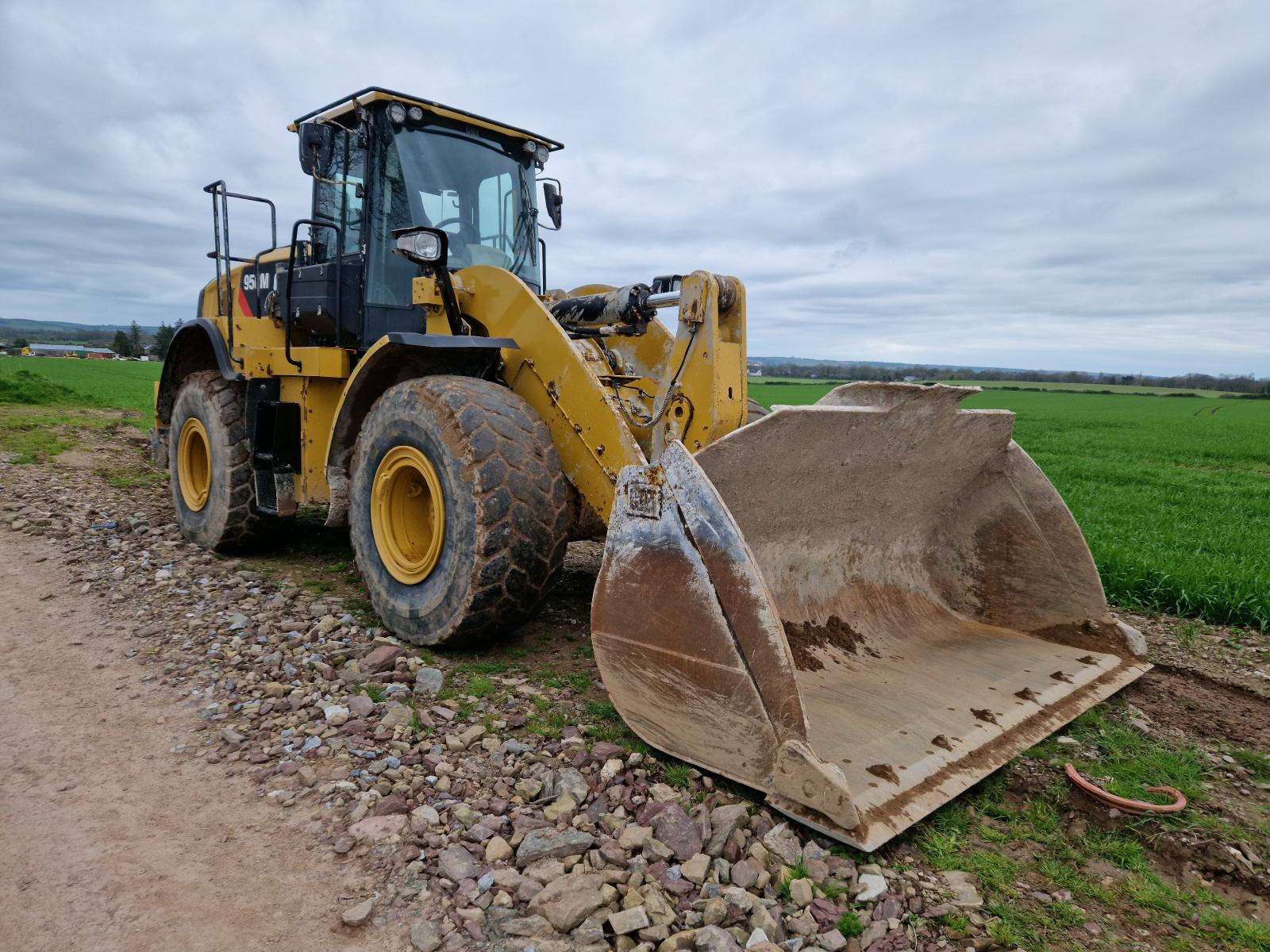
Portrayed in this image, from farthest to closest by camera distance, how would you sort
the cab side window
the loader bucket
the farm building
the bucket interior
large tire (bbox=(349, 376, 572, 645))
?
the farm building, the cab side window, large tire (bbox=(349, 376, 572, 645)), the bucket interior, the loader bucket

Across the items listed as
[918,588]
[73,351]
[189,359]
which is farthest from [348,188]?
[73,351]

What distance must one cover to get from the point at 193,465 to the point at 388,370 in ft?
10.0

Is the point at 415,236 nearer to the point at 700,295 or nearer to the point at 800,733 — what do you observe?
the point at 700,295

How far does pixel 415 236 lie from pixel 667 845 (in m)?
3.17

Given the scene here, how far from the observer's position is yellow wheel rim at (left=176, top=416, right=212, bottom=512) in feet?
21.2

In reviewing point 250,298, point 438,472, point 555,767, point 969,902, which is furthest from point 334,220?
point 969,902

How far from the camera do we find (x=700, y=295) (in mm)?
3625

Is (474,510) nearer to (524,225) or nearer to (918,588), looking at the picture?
(918,588)

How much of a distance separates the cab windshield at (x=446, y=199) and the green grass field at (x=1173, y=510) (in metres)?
3.02

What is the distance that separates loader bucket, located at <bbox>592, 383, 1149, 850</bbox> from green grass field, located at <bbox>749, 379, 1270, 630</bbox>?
80cm

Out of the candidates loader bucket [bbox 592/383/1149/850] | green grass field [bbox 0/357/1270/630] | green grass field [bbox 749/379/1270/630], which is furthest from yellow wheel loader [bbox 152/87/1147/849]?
green grass field [bbox 0/357/1270/630]

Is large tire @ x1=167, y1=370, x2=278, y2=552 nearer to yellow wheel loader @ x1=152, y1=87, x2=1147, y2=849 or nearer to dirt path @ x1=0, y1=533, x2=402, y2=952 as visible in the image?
yellow wheel loader @ x1=152, y1=87, x2=1147, y2=849

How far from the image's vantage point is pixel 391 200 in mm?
4977

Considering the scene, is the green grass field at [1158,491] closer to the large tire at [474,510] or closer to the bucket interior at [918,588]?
the bucket interior at [918,588]
